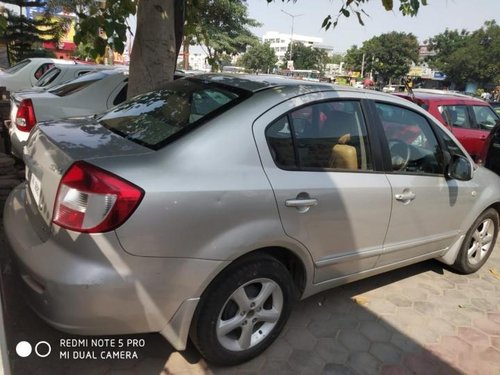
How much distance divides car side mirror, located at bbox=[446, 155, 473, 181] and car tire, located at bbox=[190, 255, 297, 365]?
163 cm

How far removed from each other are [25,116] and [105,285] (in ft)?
13.0

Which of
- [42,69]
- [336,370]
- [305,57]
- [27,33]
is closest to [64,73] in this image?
[42,69]

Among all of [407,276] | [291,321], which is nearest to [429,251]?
[407,276]

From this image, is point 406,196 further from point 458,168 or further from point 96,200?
point 96,200

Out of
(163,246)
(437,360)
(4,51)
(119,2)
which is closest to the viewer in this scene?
(163,246)

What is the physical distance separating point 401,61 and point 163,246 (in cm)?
8354

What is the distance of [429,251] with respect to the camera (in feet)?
11.8

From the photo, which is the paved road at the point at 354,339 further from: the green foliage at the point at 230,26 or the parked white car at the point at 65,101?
the green foliage at the point at 230,26

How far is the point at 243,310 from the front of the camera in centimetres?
250

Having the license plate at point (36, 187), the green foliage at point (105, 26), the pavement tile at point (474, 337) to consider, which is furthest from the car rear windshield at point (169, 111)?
the pavement tile at point (474, 337)

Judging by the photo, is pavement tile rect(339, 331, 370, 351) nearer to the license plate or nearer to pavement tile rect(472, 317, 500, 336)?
pavement tile rect(472, 317, 500, 336)

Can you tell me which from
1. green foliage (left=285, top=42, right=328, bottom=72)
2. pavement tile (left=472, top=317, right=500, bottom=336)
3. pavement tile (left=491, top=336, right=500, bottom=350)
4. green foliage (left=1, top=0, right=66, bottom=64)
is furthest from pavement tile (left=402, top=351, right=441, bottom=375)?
green foliage (left=285, top=42, right=328, bottom=72)

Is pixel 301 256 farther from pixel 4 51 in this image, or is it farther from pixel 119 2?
pixel 4 51

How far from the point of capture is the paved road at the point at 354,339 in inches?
101
